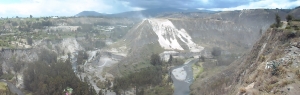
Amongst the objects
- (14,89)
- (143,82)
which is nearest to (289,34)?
(143,82)

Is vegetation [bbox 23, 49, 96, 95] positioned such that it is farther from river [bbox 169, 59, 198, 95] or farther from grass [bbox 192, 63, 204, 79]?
grass [bbox 192, 63, 204, 79]

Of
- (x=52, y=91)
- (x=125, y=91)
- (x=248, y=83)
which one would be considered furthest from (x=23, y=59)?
(x=248, y=83)

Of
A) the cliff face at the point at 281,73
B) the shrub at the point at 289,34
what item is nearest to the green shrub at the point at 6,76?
the cliff face at the point at 281,73

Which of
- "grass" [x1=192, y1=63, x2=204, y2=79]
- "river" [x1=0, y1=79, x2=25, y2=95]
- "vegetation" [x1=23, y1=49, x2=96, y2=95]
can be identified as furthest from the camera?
"grass" [x1=192, y1=63, x2=204, y2=79]

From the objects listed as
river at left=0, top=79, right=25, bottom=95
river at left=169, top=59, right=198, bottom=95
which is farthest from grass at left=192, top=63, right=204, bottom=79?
river at left=0, top=79, right=25, bottom=95

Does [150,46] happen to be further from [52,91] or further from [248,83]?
[248,83]

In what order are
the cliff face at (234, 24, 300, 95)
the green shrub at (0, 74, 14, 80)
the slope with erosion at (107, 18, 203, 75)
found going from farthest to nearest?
1. the slope with erosion at (107, 18, 203, 75)
2. the green shrub at (0, 74, 14, 80)
3. the cliff face at (234, 24, 300, 95)

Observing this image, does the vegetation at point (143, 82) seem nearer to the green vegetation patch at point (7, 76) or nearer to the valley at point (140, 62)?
the valley at point (140, 62)

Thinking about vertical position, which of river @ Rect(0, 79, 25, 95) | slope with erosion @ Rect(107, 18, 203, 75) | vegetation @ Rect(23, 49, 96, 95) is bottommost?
river @ Rect(0, 79, 25, 95)
